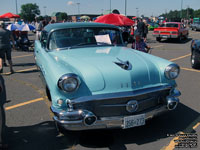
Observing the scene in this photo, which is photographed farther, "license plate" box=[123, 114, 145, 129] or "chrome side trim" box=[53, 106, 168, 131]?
"license plate" box=[123, 114, 145, 129]

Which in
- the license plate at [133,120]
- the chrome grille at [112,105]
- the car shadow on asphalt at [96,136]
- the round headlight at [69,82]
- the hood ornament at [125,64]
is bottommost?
the car shadow on asphalt at [96,136]

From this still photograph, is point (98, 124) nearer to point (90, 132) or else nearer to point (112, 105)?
point (112, 105)

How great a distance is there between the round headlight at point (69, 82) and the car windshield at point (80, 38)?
60.0 inches

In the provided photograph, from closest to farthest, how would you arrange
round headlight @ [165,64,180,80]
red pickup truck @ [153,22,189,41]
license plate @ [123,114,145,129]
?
license plate @ [123,114,145,129] < round headlight @ [165,64,180,80] < red pickup truck @ [153,22,189,41]

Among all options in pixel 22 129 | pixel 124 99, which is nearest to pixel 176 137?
pixel 124 99

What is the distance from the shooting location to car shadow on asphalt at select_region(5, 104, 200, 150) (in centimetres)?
Result: 327

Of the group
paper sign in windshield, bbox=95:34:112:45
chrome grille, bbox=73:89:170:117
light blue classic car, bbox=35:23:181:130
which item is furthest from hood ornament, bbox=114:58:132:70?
paper sign in windshield, bbox=95:34:112:45

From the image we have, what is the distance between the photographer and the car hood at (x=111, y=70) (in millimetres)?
3145

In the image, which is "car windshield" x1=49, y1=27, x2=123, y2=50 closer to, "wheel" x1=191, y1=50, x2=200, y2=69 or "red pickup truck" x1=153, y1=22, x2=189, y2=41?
"wheel" x1=191, y1=50, x2=200, y2=69

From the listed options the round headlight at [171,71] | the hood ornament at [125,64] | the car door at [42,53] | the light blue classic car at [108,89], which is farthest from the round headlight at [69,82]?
the round headlight at [171,71]

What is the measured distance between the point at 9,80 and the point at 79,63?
416 centimetres

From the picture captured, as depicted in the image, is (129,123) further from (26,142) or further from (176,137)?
(26,142)

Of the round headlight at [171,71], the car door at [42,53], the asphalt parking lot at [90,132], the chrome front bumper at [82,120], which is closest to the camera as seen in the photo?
the chrome front bumper at [82,120]

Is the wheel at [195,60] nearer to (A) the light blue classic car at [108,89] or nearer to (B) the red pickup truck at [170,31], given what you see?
(A) the light blue classic car at [108,89]
